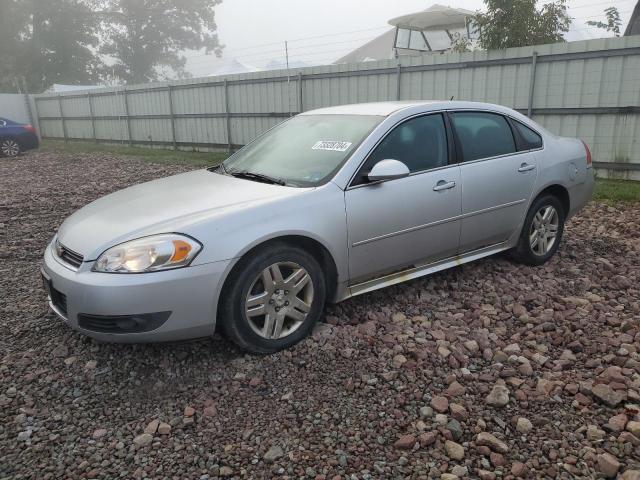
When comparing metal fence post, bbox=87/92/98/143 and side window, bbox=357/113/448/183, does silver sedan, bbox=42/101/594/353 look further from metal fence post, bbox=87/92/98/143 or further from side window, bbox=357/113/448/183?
metal fence post, bbox=87/92/98/143

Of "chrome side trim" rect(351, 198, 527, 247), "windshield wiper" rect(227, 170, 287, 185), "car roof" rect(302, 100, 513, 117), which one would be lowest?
"chrome side trim" rect(351, 198, 527, 247)

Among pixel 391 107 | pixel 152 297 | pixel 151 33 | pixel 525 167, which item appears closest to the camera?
pixel 152 297

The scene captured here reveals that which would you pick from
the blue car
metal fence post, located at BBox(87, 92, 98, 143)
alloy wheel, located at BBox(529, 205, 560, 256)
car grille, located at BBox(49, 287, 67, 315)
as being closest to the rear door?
alloy wheel, located at BBox(529, 205, 560, 256)

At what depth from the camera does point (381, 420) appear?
2.59 metres

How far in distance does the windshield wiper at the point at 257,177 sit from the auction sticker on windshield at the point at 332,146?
1.39ft

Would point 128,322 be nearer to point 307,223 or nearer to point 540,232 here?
point 307,223

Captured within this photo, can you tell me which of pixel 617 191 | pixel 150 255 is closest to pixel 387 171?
pixel 150 255

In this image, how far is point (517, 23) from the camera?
9.69 meters

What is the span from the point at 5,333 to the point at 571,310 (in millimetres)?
3925

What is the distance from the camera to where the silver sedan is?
2.85 meters

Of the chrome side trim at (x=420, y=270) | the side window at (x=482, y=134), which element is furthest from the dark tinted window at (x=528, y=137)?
the chrome side trim at (x=420, y=270)

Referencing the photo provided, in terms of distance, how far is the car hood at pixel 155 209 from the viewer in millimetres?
2977

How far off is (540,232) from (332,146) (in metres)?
2.15

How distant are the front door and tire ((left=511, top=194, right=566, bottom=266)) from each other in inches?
35.4
